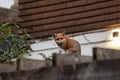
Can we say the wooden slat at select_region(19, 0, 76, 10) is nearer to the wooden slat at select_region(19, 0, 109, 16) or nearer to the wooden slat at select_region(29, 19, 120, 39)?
the wooden slat at select_region(19, 0, 109, 16)

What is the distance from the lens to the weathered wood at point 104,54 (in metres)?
2.57

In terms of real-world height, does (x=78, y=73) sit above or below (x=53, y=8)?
below

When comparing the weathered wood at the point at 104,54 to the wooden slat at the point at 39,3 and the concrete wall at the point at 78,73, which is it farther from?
the wooden slat at the point at 39,3

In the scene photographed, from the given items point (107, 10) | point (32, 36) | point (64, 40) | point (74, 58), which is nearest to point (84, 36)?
point (107, 10)

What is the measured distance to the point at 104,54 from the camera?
2.59 metres

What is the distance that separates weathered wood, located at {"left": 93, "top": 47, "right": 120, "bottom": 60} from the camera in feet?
8.43

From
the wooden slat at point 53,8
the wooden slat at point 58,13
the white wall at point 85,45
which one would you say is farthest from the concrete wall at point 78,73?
the wooden slat at point 53,8

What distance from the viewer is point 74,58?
286 cm

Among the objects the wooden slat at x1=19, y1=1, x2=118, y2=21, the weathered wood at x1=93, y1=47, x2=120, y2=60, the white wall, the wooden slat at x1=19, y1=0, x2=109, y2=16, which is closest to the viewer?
the weathered wood at x1=93, y1=47, x2=120, y2=60

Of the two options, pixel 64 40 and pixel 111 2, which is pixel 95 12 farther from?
pixel 64 40

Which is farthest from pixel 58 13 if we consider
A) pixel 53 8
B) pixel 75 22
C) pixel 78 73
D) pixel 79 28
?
pixel 78 73

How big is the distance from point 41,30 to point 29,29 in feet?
1.69

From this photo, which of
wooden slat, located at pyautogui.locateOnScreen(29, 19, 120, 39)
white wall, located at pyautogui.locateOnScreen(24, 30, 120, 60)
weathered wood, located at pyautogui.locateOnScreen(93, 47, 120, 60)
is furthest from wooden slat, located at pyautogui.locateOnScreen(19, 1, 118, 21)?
weathered wood, located at pyautogui.locateOnScreen(93, 47, 120, 60)

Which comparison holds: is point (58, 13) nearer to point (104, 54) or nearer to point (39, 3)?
point (39, 3)
